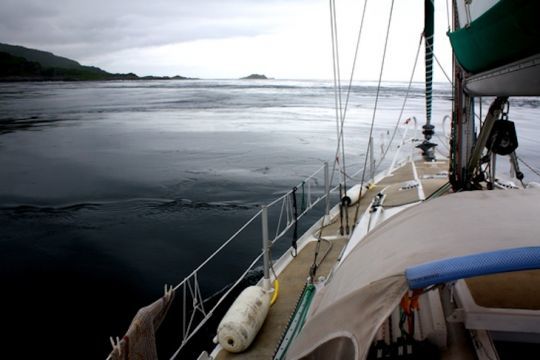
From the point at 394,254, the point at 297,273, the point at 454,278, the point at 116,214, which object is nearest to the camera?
the point at 454,278

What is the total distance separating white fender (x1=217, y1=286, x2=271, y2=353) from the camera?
528 centimetres

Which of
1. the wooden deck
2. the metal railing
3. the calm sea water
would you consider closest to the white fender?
the wooden deck

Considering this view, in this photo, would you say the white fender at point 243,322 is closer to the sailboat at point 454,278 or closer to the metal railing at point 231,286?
the sailboat at point 454,278

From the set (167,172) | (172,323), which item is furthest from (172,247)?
(167,172)

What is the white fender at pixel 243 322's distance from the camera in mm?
5277

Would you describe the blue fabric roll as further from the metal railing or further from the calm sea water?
A: the calm sea water

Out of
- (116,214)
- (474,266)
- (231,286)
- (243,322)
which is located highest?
(474,266)

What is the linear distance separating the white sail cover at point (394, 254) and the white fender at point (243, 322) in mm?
1812

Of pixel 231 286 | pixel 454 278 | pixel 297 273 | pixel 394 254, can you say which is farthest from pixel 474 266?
pixel 231 286

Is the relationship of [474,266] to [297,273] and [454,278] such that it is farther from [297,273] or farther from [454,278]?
[297,273]

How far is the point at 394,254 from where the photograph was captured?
2.95 metres

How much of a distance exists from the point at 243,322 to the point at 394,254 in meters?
3.03

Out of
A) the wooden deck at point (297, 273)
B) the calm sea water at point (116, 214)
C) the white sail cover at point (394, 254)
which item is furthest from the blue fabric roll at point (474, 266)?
the calm sea water at point (116, 214)

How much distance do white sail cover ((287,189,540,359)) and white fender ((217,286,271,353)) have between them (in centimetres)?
181
